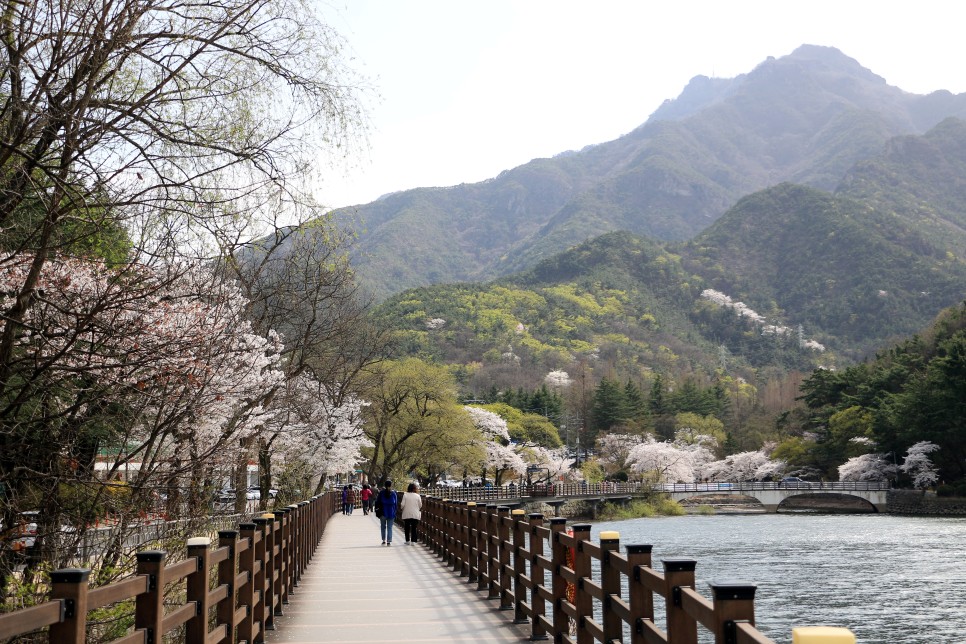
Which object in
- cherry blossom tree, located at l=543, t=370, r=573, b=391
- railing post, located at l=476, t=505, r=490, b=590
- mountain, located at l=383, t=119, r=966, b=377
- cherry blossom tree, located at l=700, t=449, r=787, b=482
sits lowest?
cherry blossom tree, located at l=700, t=449, r=787, b=482

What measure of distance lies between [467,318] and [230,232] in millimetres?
139673

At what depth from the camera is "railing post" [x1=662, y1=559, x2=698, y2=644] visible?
165 inches

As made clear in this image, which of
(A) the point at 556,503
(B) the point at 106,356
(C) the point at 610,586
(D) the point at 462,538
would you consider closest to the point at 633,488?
(A) the point at 556,503

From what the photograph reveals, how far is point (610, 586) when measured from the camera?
5789mm

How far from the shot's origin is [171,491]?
1013 centimetres

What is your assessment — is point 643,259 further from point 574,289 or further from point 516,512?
point 516,512

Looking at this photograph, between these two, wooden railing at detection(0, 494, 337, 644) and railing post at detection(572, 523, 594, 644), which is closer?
wooden railing at detection(0, 494, 337, 644)

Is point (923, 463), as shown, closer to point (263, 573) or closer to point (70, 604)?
point (263, 573)

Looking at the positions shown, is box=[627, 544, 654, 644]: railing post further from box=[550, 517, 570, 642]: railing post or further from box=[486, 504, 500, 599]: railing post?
box=[486, 504, 500, 599]: railing post

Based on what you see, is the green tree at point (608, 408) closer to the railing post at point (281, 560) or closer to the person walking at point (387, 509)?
the person walking at point (387, 509)

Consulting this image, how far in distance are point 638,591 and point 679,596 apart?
2.93ft

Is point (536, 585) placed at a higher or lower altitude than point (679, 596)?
lower

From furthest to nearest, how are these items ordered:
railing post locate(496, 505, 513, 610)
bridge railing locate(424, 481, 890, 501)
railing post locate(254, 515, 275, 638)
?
1. bridge railing locate(424, 481, 890, 501)
2. railing post locate(496, 505, 513, 610)
3. railing post locate(254, 515, 275, 638)

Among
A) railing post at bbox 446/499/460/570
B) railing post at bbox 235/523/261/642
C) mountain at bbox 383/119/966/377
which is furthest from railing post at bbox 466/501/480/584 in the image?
mountain at bbox 383/119/966/377
